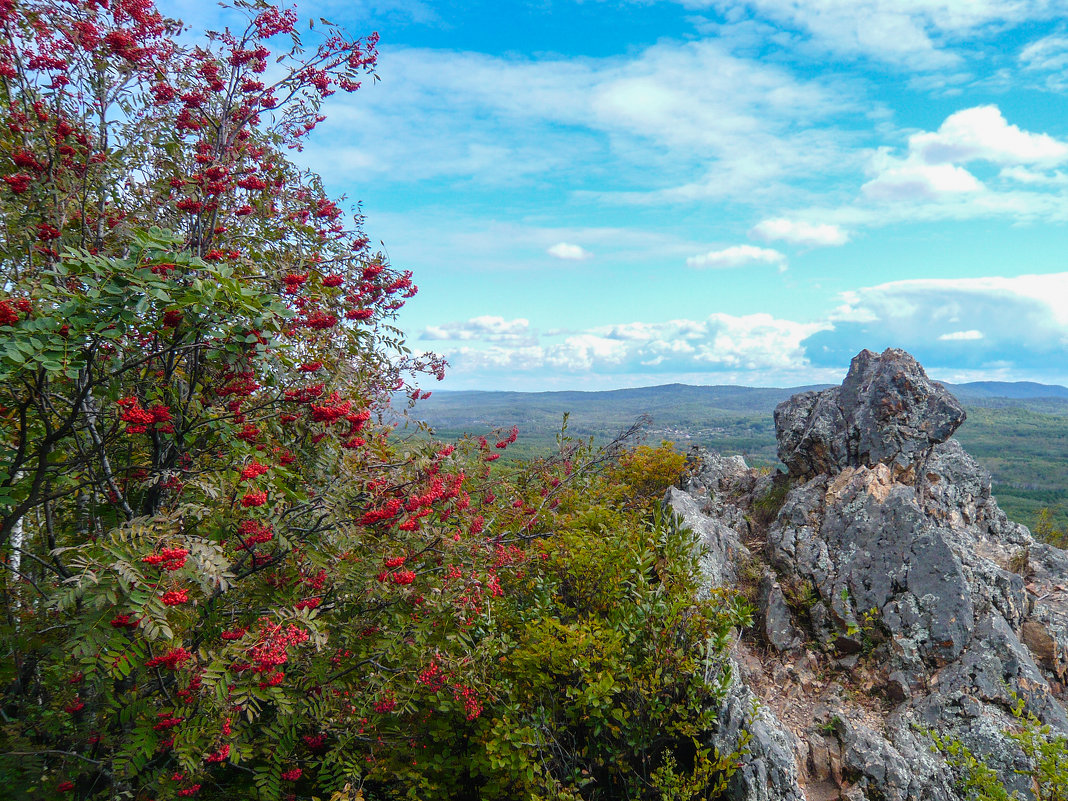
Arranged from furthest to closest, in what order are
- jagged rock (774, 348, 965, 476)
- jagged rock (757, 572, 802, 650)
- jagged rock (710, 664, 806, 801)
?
jagged rock (774, 348, 965, 476) → jagged rock (757, 572, 802, 650) → jagged rock (710, 664, 806, 801)

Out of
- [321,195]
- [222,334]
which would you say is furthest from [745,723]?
[321,195]

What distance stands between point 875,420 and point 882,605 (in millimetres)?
3845

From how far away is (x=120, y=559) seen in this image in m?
3.54

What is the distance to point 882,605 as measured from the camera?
7406 millimetres

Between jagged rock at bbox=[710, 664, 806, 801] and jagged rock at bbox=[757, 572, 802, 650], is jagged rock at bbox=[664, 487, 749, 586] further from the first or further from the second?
jagged rock at bbox=[710, 664, 806, 801]

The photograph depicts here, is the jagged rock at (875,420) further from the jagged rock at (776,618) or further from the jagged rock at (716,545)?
the jagged rock at (776,618)

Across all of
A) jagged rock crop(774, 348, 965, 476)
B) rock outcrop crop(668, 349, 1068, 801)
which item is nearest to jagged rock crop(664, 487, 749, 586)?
rock outcrop crop(668, 349, 1068, 801)

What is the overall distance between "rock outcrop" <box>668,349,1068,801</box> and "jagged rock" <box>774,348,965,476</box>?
0.03 metres

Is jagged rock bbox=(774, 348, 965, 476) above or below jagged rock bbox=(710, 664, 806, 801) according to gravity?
above

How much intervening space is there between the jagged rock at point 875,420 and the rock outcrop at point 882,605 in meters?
0.03

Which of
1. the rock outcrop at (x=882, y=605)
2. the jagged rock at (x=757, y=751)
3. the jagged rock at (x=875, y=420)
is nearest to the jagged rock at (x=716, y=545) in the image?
the rock outcrop at (x=882, y=605)

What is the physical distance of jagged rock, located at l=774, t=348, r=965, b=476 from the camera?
963cm

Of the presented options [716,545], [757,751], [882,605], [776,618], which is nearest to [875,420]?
[882,605]

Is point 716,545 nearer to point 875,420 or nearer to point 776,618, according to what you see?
point 776,618
